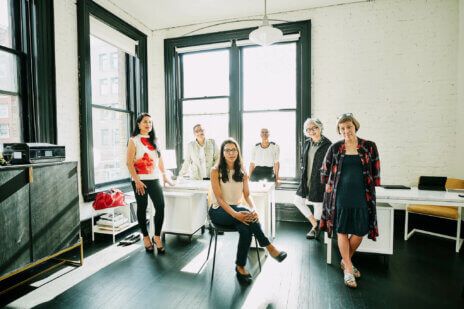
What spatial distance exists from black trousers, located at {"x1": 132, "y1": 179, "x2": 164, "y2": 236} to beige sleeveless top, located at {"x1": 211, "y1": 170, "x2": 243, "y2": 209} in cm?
84

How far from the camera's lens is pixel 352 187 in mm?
2328

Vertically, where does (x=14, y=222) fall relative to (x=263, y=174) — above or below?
below

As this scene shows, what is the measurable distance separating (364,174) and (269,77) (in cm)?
276

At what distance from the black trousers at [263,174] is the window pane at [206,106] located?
1379 mm

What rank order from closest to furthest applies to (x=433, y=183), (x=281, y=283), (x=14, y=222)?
(x=14, y=222) < (x=281, y=283) < (x=433, y=183)

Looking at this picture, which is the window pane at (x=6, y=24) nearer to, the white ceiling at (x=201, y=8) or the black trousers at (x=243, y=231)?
the white ceiling at (x=201, y=8)

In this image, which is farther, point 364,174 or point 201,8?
point 201,8

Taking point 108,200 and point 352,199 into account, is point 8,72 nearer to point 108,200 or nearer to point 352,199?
point 108,200

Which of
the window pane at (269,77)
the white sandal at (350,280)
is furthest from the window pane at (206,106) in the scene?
the white sandal at (350,280)

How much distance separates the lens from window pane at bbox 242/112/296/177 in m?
4.50

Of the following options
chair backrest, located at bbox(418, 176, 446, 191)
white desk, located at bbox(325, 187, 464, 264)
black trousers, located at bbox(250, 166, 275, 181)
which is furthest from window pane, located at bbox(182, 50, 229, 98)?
chair backrest, located at bbox(418, 176, 446, 191)

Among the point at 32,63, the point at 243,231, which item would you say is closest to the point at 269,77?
the point at 243,231

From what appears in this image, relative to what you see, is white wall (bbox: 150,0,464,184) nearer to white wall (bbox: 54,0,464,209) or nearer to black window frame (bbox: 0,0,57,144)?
white wall (bbox: 54,0,464,209)

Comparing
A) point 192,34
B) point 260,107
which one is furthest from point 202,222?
point 192,34
